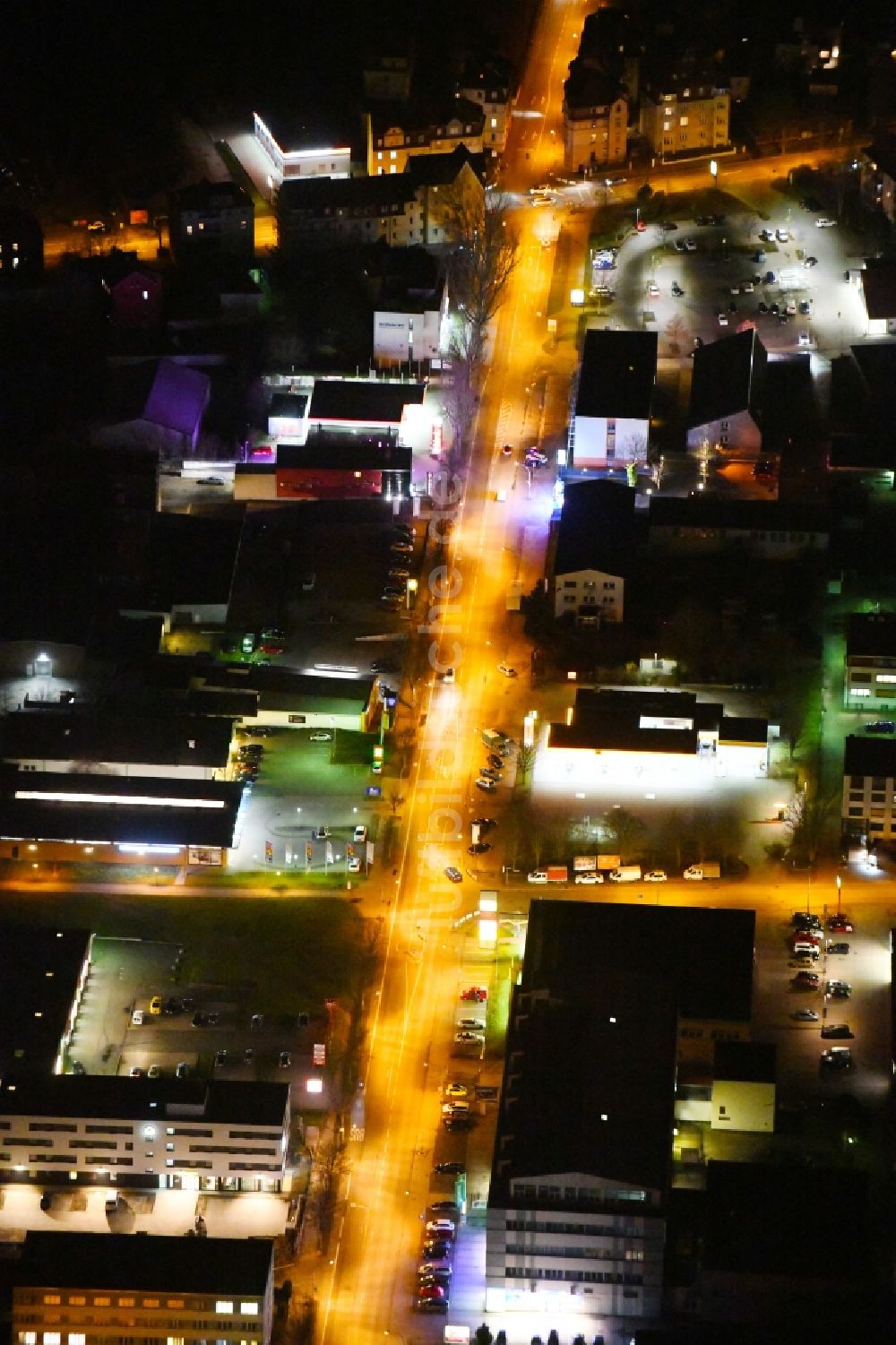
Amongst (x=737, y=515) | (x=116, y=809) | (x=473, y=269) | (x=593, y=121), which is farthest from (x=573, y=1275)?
(x=593, y=121)

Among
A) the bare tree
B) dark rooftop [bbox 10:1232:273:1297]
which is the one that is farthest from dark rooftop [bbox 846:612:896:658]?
dark rooftop [bbox 10:1232:273:1297]

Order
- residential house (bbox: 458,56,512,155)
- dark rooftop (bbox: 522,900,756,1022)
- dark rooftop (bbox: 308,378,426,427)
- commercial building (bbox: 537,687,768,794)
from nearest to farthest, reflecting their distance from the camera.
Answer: dark rooftop (bbox: 522,900,756,1022), commercial building (bbox: 537,687,768,794), dark rooftop (bbox: 308,378,426,427), residential house (bbox: 458,56,512,155)

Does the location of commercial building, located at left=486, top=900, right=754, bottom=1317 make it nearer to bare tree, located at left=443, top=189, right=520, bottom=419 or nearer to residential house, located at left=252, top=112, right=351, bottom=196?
bare tree, located at left=443, top=189, right=520, bottom=419

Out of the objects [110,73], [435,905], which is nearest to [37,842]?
[435,905]

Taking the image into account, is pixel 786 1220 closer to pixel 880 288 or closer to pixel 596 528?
pixel 596 528

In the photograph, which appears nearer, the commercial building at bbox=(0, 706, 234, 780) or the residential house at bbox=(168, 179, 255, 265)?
the commercial building at bbox=(0, 706, 234, 780)

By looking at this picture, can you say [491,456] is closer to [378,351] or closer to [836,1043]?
[378,351]

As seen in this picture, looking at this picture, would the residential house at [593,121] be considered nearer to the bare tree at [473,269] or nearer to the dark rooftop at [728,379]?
the bare tree at [473,269]
